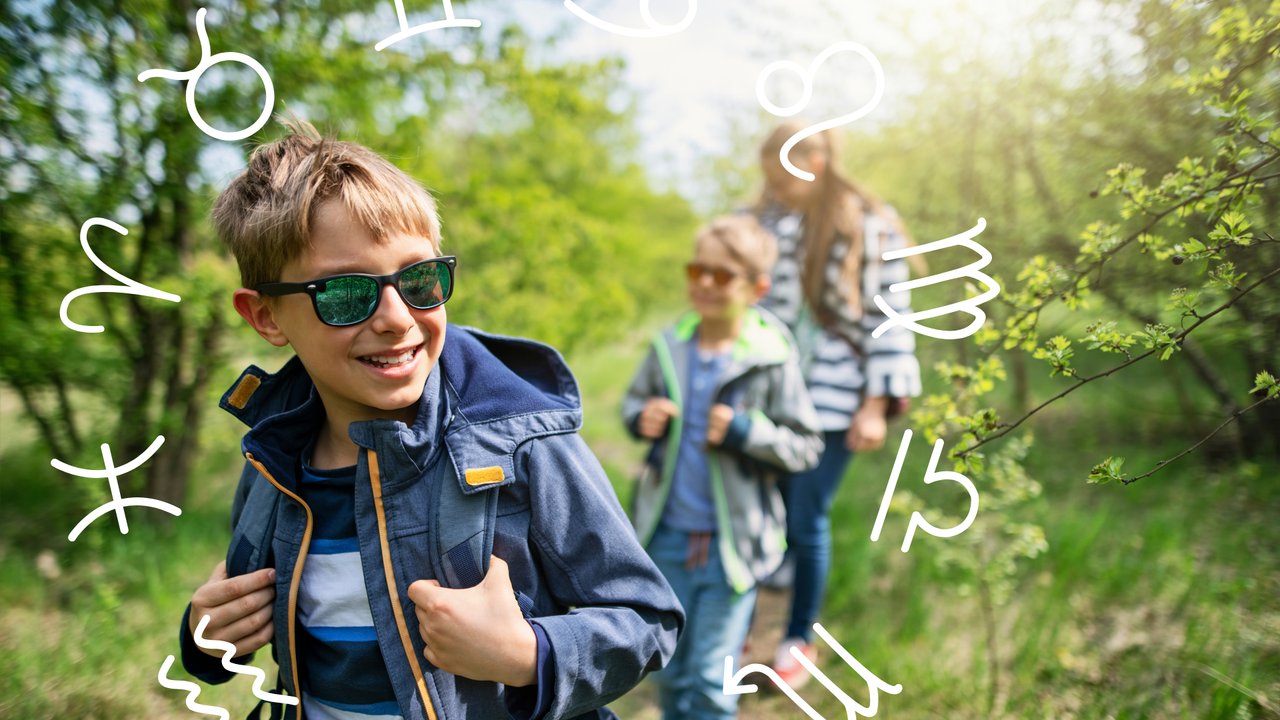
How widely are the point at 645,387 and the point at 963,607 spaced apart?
76.8 inches

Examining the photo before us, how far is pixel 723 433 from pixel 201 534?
9.39ft

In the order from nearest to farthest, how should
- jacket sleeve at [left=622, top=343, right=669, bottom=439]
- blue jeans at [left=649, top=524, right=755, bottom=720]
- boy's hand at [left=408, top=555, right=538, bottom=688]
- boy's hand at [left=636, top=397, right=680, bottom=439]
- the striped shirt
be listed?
boy's hand at [left=408, top=555, right=538, bottom=688]
blue jeans at [left=649, top=524, right=755, bottom=720]
boy's hand at [left=636, top=397, right=680, bottom=439]
jacket sleeve at [left=622, top=343, right=669, bottom=439]
the striped shirt

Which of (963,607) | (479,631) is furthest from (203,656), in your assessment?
(963,607)

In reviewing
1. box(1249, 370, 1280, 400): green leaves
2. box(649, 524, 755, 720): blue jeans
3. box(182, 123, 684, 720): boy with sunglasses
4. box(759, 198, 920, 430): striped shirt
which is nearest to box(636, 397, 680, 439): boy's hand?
box(649, 524, 755, 720): blue jeans

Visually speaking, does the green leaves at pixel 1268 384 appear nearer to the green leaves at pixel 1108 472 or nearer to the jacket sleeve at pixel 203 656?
the green leaves at pixel 1108 472

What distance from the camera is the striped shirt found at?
3.37 meters

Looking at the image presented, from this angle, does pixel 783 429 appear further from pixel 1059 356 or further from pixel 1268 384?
pixel 1268 384

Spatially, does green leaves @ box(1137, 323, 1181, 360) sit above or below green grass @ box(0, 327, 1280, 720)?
above

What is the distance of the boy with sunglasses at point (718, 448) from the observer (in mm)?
2779

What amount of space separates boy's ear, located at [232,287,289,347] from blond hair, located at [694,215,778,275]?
5.61ft

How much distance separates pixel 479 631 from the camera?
1363mm

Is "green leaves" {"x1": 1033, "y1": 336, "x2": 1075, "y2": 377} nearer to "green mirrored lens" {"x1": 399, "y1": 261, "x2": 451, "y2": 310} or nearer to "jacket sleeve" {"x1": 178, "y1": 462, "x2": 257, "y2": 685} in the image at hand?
"green mirrored lens" {"x1": 399, "y1": 261, "x2": 451, "y2": 310}

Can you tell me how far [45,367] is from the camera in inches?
139

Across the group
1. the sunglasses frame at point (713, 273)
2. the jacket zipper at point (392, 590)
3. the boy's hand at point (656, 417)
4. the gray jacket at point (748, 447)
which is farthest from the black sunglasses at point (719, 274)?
the jacket zipper at point (392, 590)
